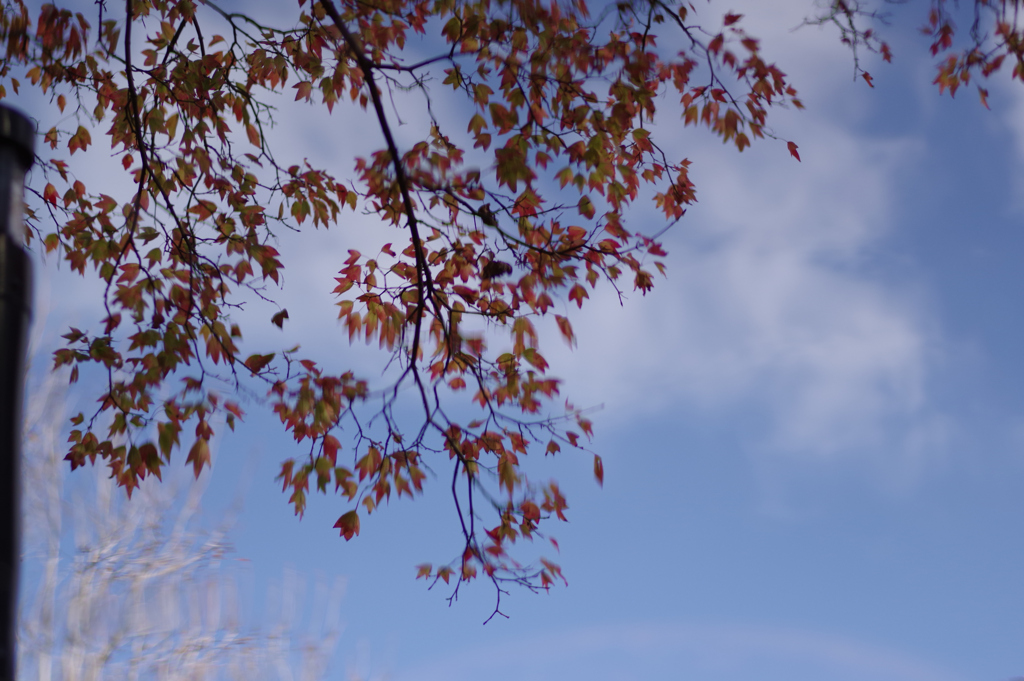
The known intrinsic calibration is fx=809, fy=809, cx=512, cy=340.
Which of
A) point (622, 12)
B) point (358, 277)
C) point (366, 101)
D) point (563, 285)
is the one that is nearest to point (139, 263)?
point (358, 277)

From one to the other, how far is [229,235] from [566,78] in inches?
110

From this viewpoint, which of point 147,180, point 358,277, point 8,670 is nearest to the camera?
point 8,670

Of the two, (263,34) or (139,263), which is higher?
(263,34)

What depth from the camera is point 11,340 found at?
2.15 metres

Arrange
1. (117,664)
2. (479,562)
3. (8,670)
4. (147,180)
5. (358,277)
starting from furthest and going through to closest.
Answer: (117,664) < (147,180) < (358,277) < (479,562) < (8,670)

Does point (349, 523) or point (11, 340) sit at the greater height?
point (349, 523)

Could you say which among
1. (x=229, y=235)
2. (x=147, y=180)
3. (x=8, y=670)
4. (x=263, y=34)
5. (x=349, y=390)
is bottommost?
(x=8, y=670)

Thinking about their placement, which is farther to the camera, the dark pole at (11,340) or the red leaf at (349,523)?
the red leaf at (349,523)

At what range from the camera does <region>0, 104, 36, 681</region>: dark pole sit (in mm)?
2025

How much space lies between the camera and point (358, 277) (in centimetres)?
568

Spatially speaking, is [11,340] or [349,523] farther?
[349,523]

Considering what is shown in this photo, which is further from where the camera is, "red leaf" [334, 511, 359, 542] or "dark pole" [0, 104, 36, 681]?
"red leaf" [334, 511, 359, 542]

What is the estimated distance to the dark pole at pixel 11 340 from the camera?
2025 millimetres

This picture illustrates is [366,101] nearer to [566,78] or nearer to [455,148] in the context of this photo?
[455,148]
